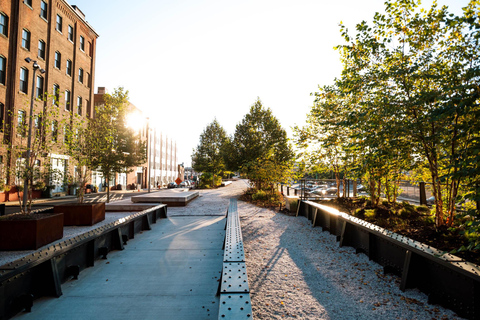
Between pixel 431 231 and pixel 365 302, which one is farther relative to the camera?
pixel 431 231

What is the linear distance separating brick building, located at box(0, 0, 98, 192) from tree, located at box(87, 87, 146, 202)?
6.53ft

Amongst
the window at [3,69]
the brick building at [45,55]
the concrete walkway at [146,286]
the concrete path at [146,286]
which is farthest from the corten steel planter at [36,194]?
the concrete walkway at [146,286]

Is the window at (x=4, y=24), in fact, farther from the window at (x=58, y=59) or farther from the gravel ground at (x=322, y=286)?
the gravel ground at (x=322, y=286)

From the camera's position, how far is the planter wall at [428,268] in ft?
10.6

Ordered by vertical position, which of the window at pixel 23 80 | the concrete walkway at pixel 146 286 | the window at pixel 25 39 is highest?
the window at pixel 25 39

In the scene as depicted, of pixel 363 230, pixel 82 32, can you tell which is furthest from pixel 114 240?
pixel 82 32

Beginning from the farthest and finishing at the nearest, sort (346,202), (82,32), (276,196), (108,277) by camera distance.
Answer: (82,32) < (276,196) < (346,202) < (108,277)

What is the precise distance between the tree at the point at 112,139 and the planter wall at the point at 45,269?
23.9 ft

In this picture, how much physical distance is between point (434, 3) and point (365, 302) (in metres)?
6.59

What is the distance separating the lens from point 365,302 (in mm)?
3809

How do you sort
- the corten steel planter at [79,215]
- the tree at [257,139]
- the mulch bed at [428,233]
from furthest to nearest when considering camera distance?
the tree at [257,139]
the corten steel planter at [79,215]
the mulch bed at [428,233]

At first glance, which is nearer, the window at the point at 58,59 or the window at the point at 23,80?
the window at the point at 23,80

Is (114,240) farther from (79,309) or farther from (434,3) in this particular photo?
(434,3)

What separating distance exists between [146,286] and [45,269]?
1.45 metres
